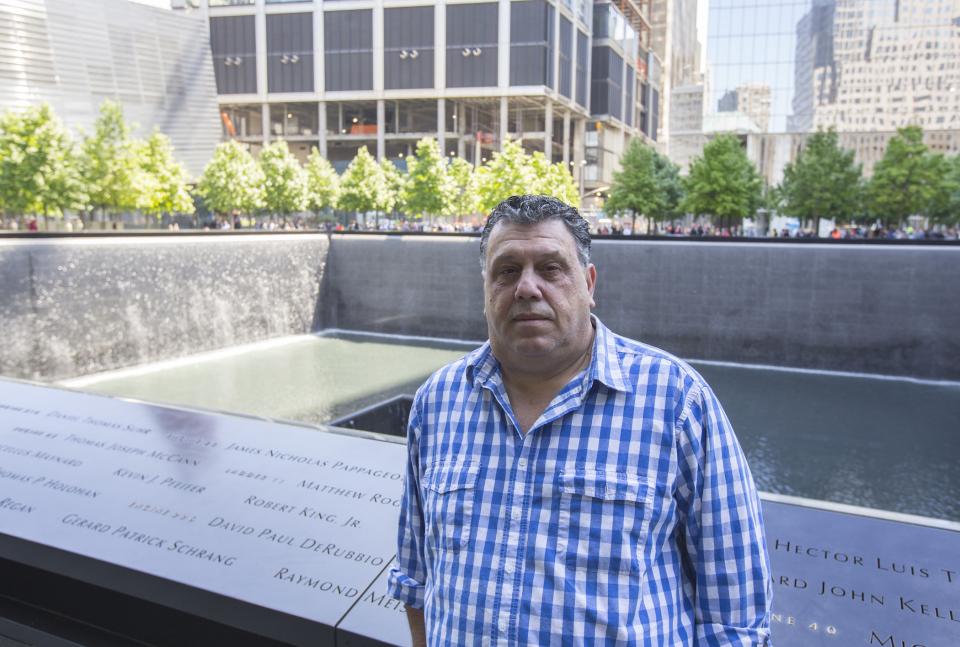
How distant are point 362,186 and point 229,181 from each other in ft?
25.9

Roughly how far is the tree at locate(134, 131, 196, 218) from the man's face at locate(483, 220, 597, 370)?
30.7 m

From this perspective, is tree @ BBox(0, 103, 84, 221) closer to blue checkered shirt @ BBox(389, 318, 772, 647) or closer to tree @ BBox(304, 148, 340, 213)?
tree @ BBox(304, 148, 340, 213)

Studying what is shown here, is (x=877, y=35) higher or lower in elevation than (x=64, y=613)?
higher

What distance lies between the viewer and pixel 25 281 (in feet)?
42.6

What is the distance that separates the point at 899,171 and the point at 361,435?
2907 cm

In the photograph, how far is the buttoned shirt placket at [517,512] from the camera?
1609 mm

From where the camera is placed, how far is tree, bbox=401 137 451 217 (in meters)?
38.2

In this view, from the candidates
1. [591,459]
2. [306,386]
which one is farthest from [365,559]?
[306,386]

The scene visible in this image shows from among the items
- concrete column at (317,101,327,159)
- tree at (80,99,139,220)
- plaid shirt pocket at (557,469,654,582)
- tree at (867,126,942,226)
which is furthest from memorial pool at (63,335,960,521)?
concrete column at (317,101,327,159)

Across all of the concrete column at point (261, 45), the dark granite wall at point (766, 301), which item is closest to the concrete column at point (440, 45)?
the concrete column at point (261, 45)

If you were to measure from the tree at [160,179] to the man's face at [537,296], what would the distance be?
30703 mm

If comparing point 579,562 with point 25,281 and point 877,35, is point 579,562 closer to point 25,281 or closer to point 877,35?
point 25,281

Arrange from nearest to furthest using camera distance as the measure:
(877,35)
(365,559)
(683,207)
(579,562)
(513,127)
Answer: (579,562), (365,559), (683,207), (877,35), (513,127)

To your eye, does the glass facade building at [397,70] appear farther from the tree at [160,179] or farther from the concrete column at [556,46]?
the tree at [160,179]
